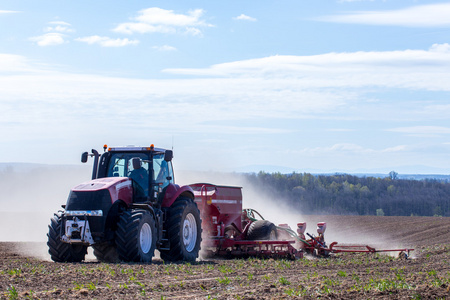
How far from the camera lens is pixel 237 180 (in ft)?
105

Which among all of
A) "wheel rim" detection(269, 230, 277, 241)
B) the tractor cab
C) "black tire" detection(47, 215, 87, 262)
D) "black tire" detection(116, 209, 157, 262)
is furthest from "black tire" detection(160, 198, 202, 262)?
"wheel rim" detection(269, 230, 277, 241)

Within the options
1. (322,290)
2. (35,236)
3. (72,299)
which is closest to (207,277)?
(322,290)

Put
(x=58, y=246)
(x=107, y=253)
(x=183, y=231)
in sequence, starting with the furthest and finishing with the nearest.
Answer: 1. (x=183, y=231)
2. (x=107, y=253)
3. (x=58, y=246)

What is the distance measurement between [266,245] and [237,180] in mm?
14938

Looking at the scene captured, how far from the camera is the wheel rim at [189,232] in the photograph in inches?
627

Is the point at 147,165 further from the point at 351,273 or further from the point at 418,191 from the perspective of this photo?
the point at 418,191

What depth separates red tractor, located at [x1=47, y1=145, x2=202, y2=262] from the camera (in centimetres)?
1371

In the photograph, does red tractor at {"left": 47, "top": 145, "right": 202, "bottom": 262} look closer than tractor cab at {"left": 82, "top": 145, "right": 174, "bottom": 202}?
Yes

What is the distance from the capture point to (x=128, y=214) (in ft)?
45.5

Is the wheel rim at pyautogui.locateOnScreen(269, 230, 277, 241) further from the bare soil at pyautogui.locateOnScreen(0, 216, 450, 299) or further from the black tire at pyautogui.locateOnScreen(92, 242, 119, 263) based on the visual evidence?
the black tire at pyautogui.locateOnScreen(92, 242, 119, 263)

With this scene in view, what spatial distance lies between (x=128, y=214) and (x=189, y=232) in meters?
2.63

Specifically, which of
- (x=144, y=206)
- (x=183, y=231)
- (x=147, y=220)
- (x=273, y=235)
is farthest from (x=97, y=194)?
(x=273, y=235)

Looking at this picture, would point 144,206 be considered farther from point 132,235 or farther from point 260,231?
point 260,231

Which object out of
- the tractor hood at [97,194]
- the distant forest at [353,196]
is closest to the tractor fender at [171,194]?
the tractor hood at [97,194]
